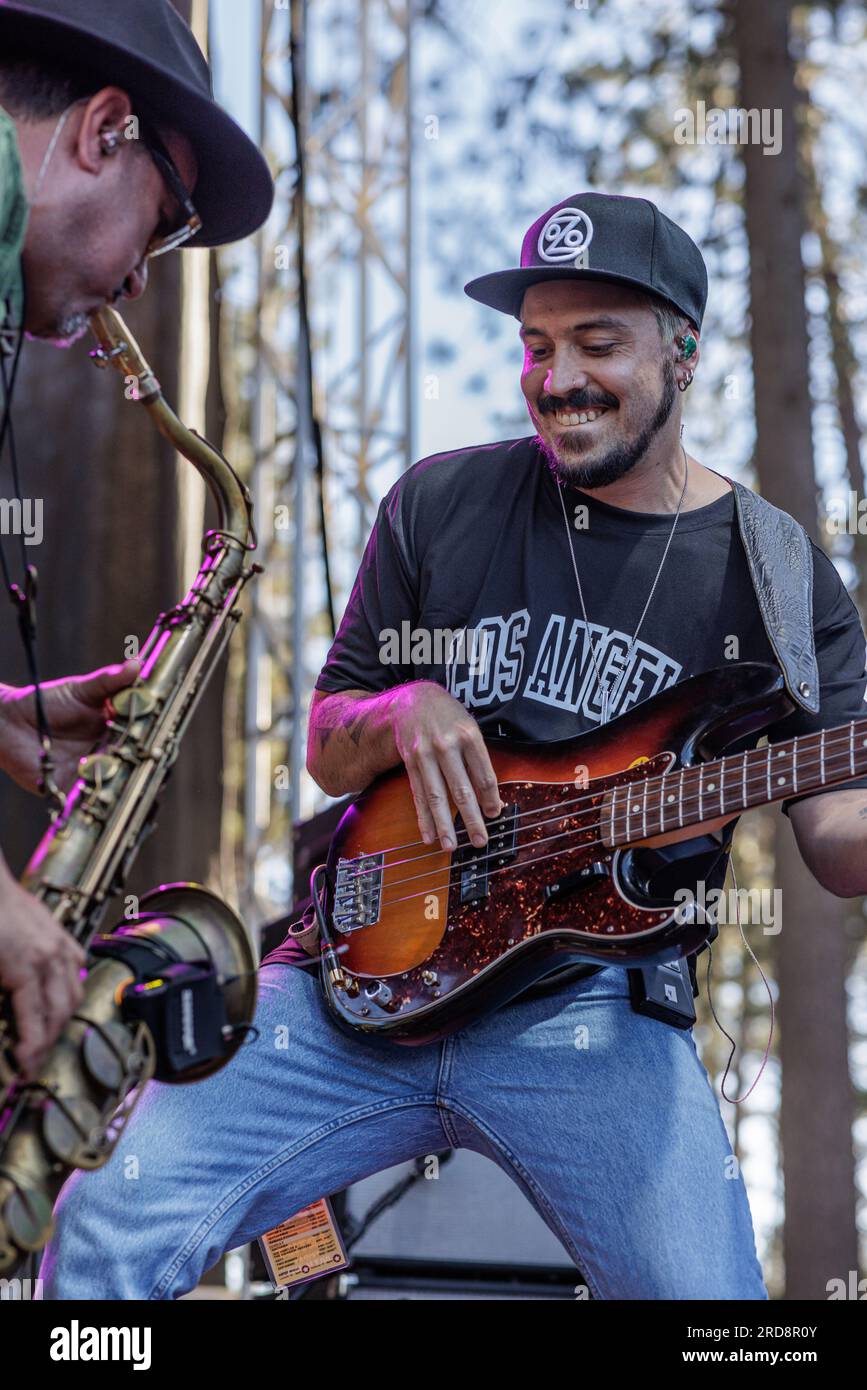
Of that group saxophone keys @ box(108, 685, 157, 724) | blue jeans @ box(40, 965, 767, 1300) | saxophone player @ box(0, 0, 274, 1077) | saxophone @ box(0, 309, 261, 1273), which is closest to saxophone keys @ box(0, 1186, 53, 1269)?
saxophone @ box(0, 309, 261, 1273)

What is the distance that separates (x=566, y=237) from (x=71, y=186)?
1306mm

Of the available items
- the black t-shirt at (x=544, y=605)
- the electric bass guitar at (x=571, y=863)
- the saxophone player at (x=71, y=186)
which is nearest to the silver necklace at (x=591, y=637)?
the black t-shirt at (x=544, y=605)

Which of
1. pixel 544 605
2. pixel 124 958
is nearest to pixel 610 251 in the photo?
pixel 544 605

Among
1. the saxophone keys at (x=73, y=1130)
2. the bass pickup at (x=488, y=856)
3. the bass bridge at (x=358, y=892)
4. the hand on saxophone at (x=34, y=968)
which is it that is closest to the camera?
the hand on saxophone at (x=34, y=968)

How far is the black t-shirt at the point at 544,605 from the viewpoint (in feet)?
9.68

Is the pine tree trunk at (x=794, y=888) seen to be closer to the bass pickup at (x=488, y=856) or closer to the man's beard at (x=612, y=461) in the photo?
the man's beard at (x=612, y=461)

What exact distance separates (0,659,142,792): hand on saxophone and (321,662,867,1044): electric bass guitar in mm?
695

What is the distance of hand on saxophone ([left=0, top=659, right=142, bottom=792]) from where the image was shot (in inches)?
95.4

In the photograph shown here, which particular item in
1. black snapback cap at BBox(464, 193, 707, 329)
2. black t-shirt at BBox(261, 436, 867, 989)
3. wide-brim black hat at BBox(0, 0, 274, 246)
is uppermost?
black snapback cap at BBox(464, 193, 707, 329)

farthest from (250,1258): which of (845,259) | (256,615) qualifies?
(845,259)

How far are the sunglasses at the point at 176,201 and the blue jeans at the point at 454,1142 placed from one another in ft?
4.64

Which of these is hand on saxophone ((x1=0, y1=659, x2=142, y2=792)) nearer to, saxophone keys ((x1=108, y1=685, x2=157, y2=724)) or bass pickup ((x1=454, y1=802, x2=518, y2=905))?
saxophone keys ((x1=108, y1=685, x2=157, y2=724))

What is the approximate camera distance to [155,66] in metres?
2.15
